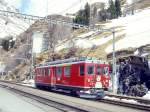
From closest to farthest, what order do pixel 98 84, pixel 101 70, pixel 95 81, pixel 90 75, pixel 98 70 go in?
pixel 90 75 → pixel 95 81 → pixel 98 84 → pixel 98 70 → pixel 101 70

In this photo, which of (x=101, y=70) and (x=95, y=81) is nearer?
(x=95, y=81)

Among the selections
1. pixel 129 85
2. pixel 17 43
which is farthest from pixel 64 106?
pixel 17 43

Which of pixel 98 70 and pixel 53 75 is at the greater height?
pixel 98 70

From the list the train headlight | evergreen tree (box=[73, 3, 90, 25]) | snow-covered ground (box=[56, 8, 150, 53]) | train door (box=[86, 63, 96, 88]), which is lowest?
the train headlight

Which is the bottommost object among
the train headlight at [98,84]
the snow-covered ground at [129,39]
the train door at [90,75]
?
the train headlight at [98,84]

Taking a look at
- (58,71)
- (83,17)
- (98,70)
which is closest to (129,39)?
A: (58,71)

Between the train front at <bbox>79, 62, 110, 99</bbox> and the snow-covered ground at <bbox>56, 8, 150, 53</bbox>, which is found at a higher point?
the snow-covered ground at <bbox>56, 8, 150, 53</bbox>

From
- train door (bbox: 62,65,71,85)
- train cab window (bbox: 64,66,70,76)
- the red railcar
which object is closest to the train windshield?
the red railcar

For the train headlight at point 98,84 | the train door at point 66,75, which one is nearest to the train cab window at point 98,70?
the train headlight at point 98,84

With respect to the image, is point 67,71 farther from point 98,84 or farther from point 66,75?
point 98,84

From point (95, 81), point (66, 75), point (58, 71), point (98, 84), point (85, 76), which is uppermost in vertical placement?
point (58, 71)

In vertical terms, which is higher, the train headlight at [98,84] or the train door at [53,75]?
the train door at [53,75]

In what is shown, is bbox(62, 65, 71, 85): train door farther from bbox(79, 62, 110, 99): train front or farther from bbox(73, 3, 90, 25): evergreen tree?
bbox(73, 3, 90, 25): evergreen tree

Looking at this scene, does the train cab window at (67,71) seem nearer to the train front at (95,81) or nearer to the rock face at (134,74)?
the train front at (95,81)
